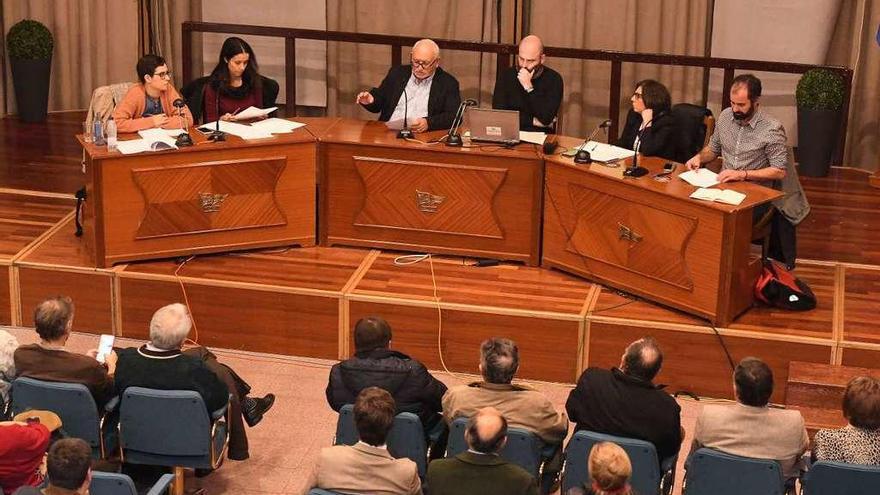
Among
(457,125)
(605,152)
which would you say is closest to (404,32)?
(457,125)

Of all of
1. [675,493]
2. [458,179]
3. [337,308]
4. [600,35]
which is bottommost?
[675,493]

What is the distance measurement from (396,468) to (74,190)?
4.77m

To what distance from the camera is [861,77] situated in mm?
9945

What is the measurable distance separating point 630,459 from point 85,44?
301 inches

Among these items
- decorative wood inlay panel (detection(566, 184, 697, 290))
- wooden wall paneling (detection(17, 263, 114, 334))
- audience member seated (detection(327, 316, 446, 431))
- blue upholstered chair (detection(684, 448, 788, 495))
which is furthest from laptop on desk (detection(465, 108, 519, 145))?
blue upholstered chair (detection(684, 448, 788, 495))

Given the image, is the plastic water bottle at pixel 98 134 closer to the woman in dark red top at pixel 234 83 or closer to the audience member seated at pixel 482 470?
the woman in dark red top at pixel 234 83

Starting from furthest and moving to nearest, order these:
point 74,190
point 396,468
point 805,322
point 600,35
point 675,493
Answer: point 600,35 → point 74,190 → point 805,322 → point 675,493 → point 396,468

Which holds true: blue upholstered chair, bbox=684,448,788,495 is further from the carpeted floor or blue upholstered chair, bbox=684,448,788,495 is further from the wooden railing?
the wooden railing

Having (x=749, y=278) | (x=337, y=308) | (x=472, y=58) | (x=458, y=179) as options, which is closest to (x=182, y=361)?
(x=337, y=308)

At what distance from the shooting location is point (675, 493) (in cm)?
591

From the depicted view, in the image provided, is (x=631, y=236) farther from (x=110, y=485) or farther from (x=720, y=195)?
(x=110, y=485)

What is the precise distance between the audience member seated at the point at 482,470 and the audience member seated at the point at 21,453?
1361 millimetres

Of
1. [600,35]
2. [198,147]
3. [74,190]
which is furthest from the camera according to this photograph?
[600,35]

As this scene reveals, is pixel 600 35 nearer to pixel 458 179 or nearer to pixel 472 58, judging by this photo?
pixel 472 58
